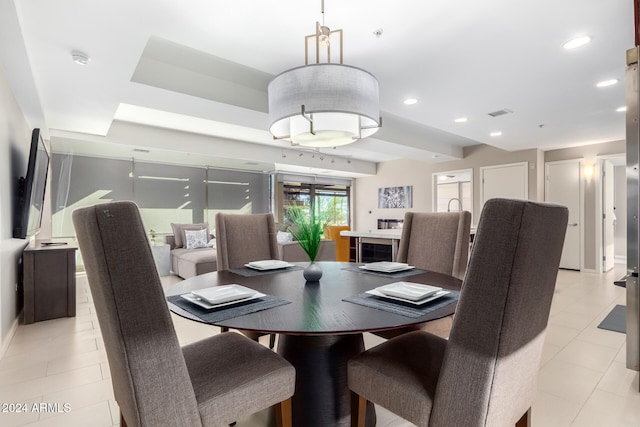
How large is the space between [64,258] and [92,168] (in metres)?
3.07

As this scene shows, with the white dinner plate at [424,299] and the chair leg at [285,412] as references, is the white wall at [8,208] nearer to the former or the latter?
the chair leg at [285,412]

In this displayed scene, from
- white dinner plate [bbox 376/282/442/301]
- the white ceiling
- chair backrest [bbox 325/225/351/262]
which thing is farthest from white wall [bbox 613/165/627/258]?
white dinner plate [bbox 376/282/442/301]

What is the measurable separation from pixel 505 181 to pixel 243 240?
6101 millimetres

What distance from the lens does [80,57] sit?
2434 millimetres

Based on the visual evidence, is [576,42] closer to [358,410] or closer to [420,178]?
[358,410]

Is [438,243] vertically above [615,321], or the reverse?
[438,243]

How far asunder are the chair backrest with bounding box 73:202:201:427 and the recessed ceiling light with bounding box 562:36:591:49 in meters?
3.20

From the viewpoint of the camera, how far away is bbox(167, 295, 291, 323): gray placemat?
1.12 metres

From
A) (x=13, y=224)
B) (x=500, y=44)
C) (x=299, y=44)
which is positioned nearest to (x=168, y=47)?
(x=299, y=44)

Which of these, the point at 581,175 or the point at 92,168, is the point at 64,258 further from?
the point at 581,175

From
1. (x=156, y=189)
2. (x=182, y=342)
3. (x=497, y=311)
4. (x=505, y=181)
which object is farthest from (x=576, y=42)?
(x=156, y=189)

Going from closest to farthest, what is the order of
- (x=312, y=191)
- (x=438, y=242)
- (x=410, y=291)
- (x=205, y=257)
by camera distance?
(x=410, y=291), (x=438, y=242), (x=205, y=257), (x=312, y=191)

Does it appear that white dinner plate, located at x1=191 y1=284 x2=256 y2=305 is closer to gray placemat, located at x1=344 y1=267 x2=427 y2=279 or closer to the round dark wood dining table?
the round dark wood dining table

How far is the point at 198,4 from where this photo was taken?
2.03 m
